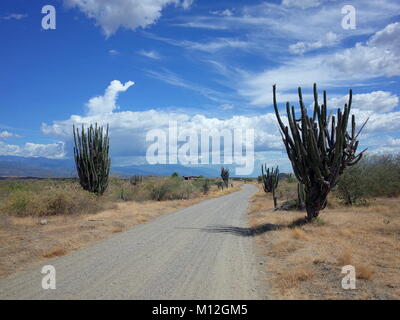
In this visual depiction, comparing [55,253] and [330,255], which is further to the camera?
[55,253]

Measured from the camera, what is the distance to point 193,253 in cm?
940

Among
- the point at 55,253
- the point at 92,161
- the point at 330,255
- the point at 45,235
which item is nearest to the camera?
the point at 330,255

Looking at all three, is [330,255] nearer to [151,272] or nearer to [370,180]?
[151,272]

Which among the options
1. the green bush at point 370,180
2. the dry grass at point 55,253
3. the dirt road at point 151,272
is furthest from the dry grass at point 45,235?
the green bush at point 370,180

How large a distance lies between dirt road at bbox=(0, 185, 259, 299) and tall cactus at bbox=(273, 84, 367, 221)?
12.2 feet

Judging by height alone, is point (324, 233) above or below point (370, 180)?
below

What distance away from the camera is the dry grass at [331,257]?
6.15 m

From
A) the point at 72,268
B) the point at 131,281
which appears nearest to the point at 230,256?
the point at 131,281

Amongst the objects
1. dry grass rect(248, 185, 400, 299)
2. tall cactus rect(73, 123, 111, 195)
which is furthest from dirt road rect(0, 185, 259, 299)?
tall cactus rect(73, 123, 111, 195)

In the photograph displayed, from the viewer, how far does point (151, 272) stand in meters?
7.25

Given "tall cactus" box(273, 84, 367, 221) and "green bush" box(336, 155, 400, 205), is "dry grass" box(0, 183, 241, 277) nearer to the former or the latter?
"tall cactus" box(273, 84, 367, 221)

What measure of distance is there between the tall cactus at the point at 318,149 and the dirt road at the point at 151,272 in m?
3.72

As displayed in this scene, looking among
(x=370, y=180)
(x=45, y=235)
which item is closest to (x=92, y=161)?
(x=45, y=235)

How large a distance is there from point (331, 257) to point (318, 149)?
5777mm
